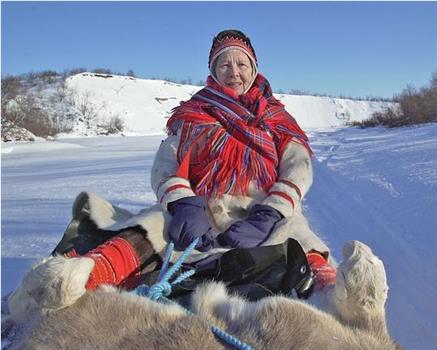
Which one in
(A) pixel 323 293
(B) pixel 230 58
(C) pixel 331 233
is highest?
(B) pixel 230 58

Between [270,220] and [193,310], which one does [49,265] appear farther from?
[270,220]

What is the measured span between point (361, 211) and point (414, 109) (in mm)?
14429

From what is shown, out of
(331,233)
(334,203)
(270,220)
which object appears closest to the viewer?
(270,220)

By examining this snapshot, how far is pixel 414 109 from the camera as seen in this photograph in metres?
17.6

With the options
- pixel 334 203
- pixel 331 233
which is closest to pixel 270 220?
pixel 331 233

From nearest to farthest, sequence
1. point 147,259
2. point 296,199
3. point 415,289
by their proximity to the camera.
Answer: point 147,259 < point 296,199 < point 415,289

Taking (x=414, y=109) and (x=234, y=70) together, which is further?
(x=414, y=109)

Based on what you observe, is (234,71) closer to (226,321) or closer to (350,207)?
(226,321)

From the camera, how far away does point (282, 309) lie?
1.31 m

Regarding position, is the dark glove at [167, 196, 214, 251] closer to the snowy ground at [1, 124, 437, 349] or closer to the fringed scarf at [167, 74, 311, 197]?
the fringed scarf at [167, 74, 311, 197]

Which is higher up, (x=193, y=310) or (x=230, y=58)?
(x=230, y=58)

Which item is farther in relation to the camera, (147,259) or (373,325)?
(147,259)

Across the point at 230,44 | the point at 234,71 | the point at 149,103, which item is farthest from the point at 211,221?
the point at 149,103

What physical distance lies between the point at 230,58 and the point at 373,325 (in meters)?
2.08
